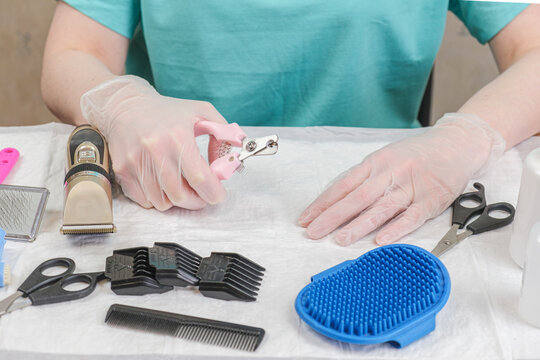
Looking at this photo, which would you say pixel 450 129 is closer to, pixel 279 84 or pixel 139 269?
pixel 279 84

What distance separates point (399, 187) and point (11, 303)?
0.47m

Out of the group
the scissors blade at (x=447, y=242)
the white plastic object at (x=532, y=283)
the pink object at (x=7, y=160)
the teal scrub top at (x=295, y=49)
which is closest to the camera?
the white plastic object at (x=532, y=283)

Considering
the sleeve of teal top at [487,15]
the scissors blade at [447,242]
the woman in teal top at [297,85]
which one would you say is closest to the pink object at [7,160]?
the woman in teal top at [297,85]

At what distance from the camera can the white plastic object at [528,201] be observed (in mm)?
613

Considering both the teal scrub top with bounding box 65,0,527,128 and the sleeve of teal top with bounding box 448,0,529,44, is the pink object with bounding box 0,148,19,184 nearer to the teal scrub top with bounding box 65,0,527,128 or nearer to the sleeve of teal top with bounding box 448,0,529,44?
the teal scrub top with bounding box 65,0,527,128

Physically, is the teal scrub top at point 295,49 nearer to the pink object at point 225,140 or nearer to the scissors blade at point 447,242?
the pink object at point 225,140

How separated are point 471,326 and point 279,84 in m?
0.61

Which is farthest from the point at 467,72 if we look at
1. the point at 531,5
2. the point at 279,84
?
the point at 279,84

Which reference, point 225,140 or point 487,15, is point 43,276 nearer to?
point 225,140

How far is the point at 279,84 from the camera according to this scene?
1089 millimetres

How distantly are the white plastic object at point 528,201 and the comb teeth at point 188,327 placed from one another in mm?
293

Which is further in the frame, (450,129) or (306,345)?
(450,129)

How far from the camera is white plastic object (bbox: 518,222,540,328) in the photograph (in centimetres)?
54

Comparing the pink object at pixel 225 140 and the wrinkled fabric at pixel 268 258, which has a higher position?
the pink object at pixel 225 140
